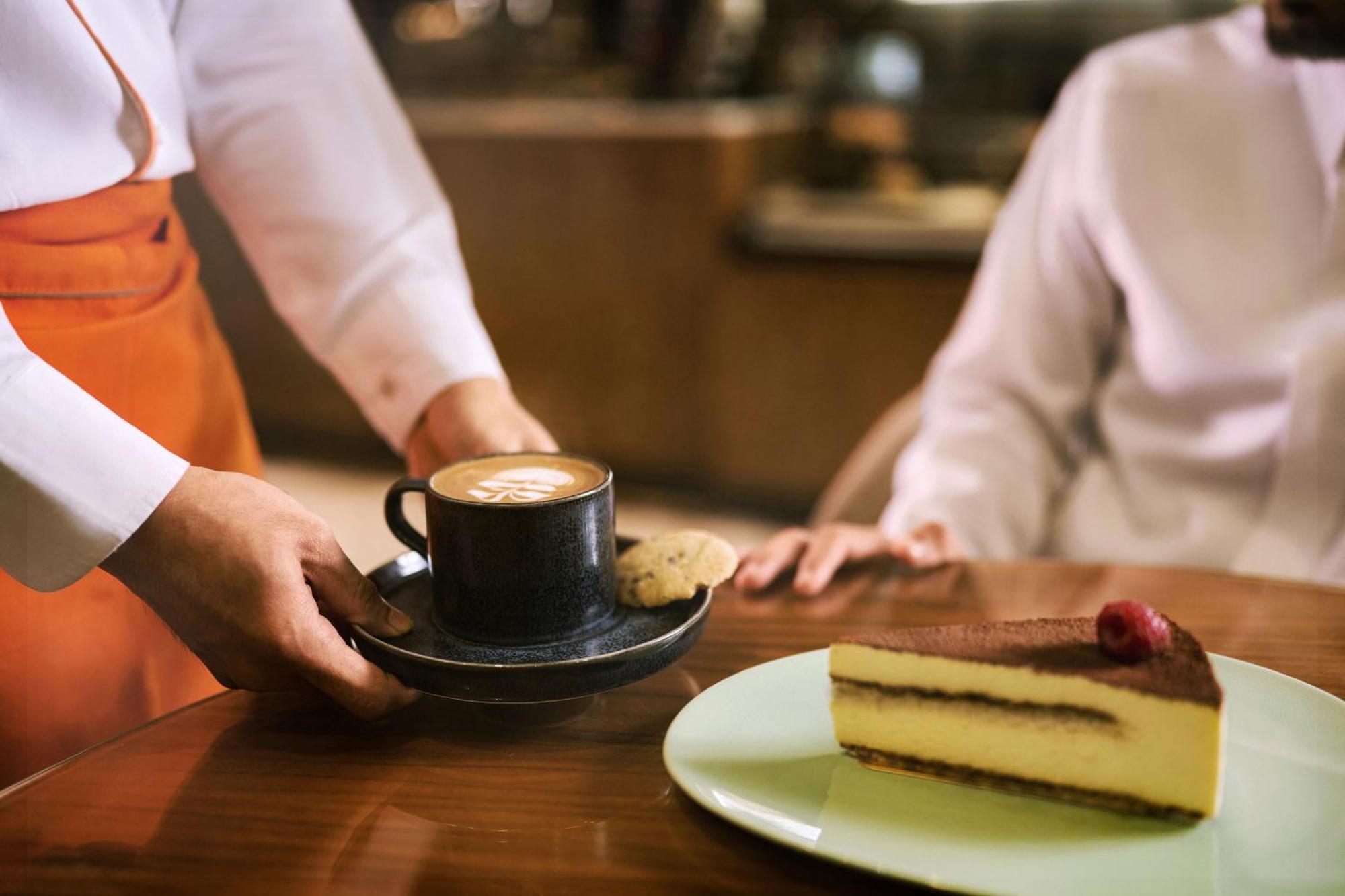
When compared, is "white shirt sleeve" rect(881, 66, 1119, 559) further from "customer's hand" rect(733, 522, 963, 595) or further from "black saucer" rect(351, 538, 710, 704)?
"black saucer" rect(351, 538, 710, 704)

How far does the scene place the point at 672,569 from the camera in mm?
791

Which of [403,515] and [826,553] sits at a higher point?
[403,515]

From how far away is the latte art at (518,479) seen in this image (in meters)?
0.74

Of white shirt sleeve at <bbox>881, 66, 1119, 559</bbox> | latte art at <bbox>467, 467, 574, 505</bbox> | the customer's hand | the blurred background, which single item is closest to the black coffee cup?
latte art at <bbox>467, 467, 574, 505</bbox>

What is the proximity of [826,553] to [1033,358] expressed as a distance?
1.86 ft

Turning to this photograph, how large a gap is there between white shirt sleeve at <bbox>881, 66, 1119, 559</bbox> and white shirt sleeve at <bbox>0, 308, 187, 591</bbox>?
2.91 feet

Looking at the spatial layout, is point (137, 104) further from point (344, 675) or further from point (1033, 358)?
point (1033, 358)

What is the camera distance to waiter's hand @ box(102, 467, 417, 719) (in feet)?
2.14

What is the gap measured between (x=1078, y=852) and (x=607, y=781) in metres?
0.26

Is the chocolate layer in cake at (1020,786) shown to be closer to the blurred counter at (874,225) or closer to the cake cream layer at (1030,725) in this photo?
the cake cream layer at (1030,725)

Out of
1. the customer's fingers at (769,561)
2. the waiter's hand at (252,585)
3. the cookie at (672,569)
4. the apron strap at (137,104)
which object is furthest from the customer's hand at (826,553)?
the apron strap at (137,104)

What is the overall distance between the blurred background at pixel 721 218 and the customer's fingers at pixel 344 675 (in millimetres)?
2360

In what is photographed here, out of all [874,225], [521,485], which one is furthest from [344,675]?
[874,225]

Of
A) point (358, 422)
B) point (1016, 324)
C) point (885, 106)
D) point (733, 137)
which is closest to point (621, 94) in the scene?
point (733, 137)
